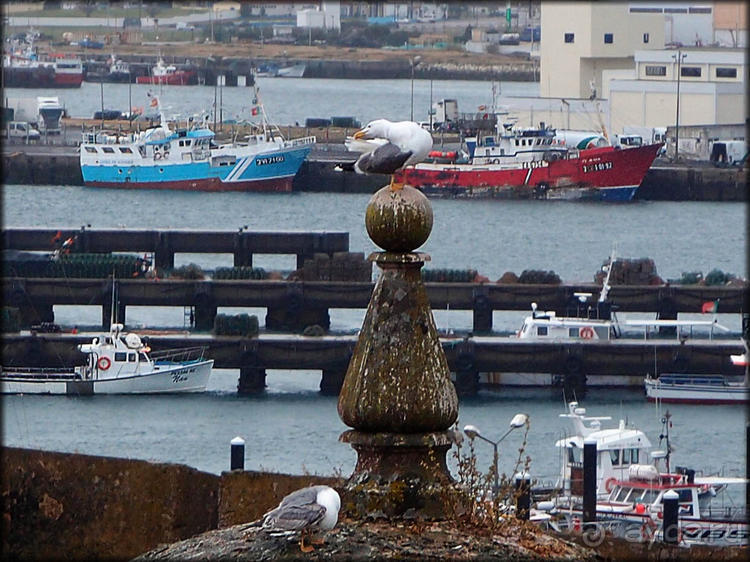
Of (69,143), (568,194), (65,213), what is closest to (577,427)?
(65,213)

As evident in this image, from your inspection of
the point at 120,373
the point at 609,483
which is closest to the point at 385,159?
the point at 609,483

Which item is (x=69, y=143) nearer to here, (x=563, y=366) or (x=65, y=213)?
(x=65, y=213)

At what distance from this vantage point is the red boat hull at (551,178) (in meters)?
45.0

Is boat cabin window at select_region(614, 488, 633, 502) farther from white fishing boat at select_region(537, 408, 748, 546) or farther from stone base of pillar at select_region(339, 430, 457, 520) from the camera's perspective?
stone base of pillar at select_region(339, 430, 457, 520)

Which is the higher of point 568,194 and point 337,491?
point 337,491

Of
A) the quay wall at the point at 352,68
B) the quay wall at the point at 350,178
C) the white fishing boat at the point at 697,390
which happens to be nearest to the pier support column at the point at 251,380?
the white fishing boat at the point at 697,390

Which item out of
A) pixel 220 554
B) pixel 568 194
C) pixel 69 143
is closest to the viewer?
pixel 220 554

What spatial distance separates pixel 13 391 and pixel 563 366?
586cm

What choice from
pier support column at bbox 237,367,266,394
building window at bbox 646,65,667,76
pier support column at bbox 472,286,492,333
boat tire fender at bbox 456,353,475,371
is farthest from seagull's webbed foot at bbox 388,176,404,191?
building window at bbox 646,65,667,76

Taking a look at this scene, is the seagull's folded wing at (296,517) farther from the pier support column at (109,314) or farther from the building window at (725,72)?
the building window at (725,72)

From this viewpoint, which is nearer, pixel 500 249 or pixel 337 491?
pixel 337 491

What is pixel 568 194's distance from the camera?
46.8m

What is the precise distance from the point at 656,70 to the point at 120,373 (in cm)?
2580

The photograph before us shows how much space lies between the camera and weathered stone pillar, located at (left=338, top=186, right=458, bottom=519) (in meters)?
2.38
